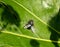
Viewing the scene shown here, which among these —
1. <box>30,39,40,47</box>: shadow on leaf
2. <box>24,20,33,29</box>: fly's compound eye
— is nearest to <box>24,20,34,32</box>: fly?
<box>24,20,33,29</box>: fly's compound eye

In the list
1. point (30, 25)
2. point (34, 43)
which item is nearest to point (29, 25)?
point (30, 25)

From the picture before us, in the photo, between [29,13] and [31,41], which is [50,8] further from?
[31,41]

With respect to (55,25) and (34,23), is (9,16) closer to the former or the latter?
(34,23)

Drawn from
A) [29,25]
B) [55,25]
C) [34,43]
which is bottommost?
[34,43]

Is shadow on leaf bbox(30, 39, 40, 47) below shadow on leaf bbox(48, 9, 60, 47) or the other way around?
below

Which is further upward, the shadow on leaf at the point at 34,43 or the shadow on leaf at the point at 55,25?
the shadow on leaf at the point at 55,25

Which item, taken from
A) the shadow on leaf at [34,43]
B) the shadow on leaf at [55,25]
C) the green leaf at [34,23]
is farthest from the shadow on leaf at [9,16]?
the shadow on leaf at [55,25]

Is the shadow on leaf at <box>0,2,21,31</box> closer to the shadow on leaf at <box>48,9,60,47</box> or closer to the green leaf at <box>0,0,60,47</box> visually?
the green leaf at <box>0,0,60,47</box>

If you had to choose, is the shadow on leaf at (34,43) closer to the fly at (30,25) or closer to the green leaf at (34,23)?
the green leaf at (34,23)
